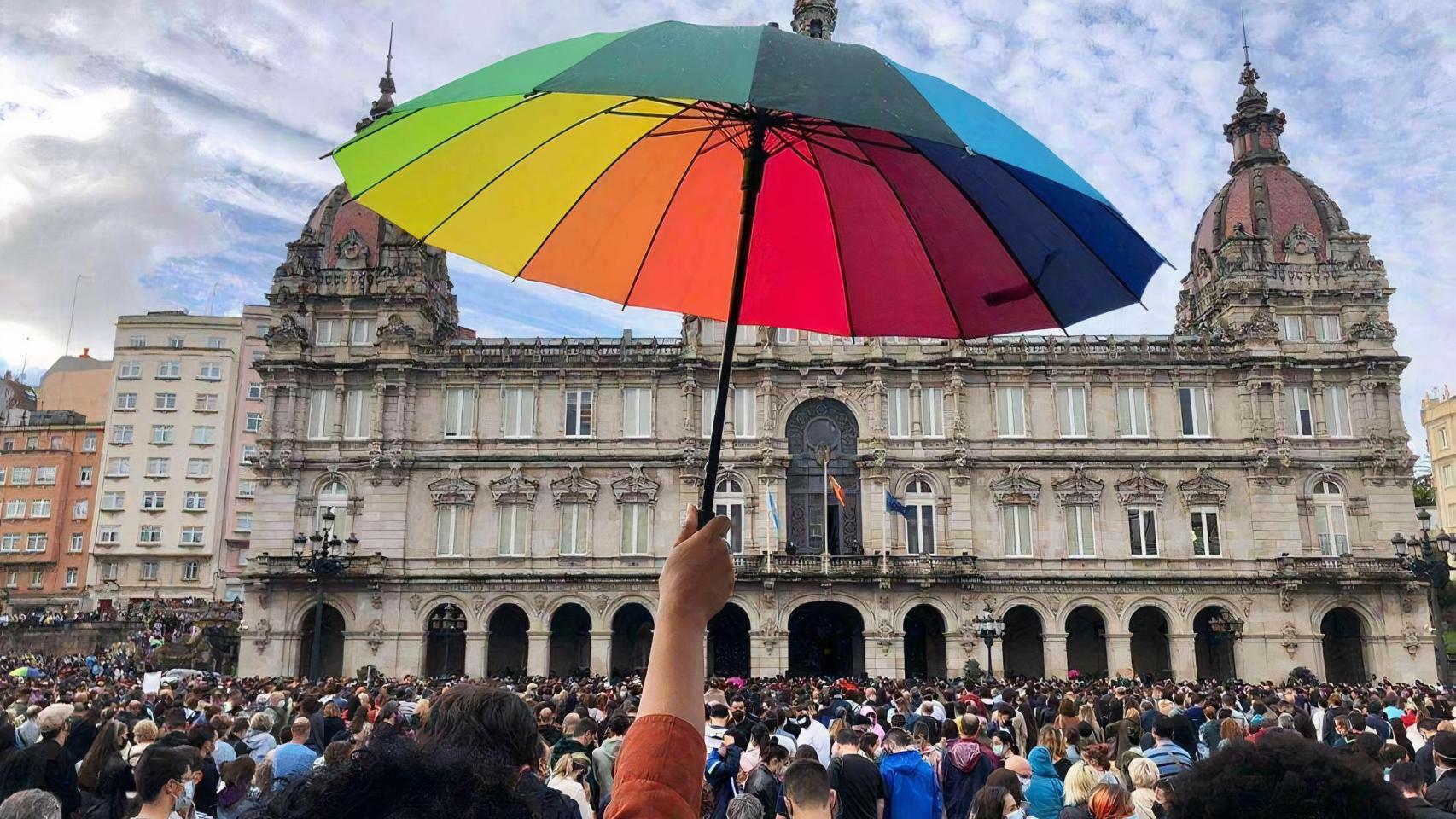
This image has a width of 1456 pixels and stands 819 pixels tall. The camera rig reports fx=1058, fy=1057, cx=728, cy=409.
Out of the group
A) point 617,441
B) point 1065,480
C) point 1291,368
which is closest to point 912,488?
point 1065,480

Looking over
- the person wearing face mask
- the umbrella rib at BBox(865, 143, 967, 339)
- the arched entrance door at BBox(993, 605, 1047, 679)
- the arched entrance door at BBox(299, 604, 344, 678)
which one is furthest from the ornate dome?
the person wearing face mask

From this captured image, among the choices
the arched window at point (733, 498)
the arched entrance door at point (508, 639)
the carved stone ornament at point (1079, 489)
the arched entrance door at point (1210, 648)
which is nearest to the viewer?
the arched entrance door at point (1210, 648)

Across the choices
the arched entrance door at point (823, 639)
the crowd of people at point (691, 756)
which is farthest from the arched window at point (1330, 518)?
the crowd of people at point (691, 756)

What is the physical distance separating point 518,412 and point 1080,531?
23812 millimetres

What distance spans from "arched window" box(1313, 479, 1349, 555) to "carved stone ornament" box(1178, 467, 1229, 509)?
374 centimetres

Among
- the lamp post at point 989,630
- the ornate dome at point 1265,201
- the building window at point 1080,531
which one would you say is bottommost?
the lamp post at point 989,630

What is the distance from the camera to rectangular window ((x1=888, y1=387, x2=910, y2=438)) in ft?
145

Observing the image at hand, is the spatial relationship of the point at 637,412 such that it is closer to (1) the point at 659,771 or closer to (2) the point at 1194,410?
(2) the point at 1194,410

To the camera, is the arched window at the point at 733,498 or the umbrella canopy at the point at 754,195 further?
the arched window at the point at 733,498

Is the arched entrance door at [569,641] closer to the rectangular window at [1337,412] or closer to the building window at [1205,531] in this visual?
the building window at [1205,531]

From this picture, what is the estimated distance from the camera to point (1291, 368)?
144 feet

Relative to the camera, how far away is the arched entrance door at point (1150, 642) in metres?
44.0

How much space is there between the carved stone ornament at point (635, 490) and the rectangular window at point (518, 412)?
4410 mm

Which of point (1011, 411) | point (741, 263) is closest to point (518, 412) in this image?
point (1011, 411)
